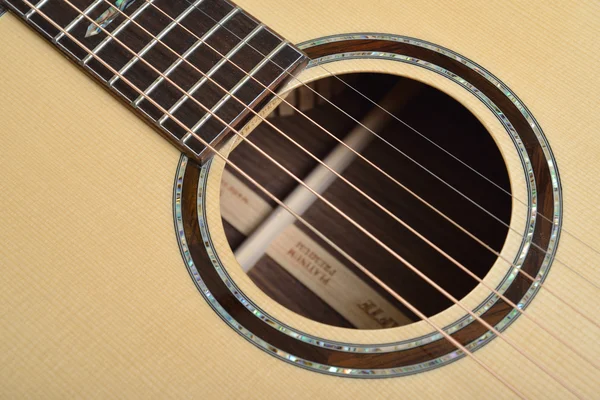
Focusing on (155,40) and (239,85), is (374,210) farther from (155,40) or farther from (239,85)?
(155,40)

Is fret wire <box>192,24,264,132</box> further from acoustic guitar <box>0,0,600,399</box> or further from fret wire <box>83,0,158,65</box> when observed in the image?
fret wire <box>83,0,158,65</box>

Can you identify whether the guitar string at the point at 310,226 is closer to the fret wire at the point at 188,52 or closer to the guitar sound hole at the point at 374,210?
the fret wire at the point at 188,52

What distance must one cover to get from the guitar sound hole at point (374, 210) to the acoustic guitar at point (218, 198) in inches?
9.8

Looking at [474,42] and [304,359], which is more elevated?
[474,42]

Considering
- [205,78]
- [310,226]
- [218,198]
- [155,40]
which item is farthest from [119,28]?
[310,226]

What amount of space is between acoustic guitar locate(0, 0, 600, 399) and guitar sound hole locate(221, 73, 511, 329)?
0.25 m

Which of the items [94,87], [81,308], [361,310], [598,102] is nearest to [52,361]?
[81,308]

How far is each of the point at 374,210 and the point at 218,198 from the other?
487mm

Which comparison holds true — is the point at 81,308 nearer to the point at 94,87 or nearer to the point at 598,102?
the point at 94,87

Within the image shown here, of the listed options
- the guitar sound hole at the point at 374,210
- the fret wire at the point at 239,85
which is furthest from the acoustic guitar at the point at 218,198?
the guitar sound hole at the point at 374,210

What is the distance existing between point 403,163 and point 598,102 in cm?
43

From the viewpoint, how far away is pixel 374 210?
118 centimetres

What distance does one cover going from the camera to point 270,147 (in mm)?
1229

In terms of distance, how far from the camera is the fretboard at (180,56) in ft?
2.67
